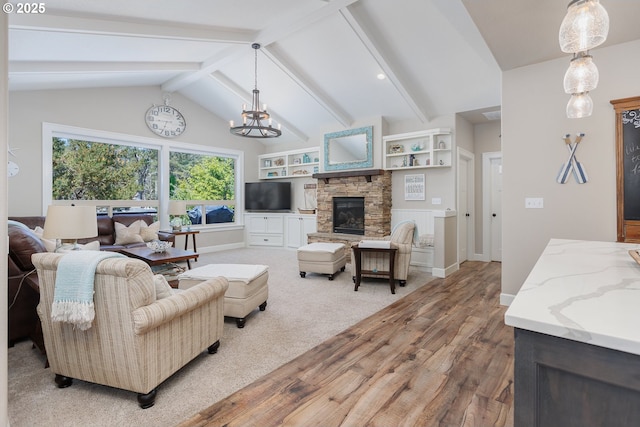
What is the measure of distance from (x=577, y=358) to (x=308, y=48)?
5015 millimetres

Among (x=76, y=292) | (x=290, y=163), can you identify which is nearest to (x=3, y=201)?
(x=76, y=292)

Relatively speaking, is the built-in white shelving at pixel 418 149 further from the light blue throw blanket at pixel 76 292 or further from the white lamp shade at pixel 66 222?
the light blue throw blanket at pixel 76 292

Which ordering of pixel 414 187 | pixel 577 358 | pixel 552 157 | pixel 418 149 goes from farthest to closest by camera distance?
pixel 414 187 → pixel 418 149 → pixel 552 157 → pixel 577 358

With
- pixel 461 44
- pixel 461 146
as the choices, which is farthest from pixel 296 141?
pixel 461 44

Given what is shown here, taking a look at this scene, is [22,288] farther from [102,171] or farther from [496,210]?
[496,210]

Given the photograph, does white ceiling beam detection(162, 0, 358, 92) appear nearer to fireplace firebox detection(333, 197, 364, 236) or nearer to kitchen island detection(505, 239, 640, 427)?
fireplace firebox detection(333, 197, 364, 236)

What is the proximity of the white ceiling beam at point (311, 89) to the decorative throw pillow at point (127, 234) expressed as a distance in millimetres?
3632

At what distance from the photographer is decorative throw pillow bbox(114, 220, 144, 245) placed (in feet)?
16.6

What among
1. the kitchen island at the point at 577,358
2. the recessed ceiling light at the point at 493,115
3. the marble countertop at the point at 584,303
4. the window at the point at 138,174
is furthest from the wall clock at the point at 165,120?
the kitchen island at the point at 577,358

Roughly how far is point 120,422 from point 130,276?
77 centimetres

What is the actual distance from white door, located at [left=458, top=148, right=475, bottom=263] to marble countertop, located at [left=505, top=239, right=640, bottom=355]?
428 cm

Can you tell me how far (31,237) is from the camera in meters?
2.70

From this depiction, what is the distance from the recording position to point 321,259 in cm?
461

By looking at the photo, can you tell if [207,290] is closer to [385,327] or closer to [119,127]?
[385,327]
